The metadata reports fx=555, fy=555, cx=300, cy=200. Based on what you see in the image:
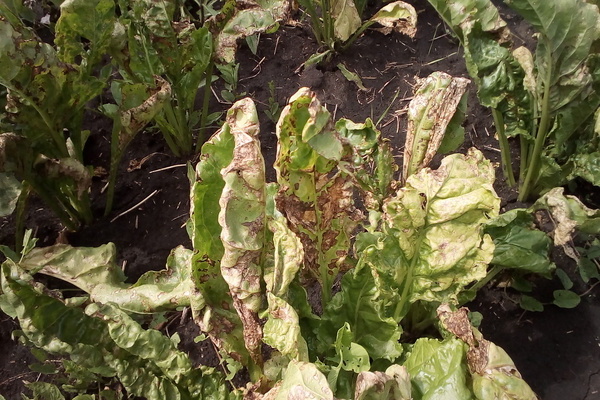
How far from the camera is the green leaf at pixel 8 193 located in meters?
1.45

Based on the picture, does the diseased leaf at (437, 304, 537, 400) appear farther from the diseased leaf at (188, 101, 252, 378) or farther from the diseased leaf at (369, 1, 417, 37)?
the diseased leaf at (369, 1, 417, 37)

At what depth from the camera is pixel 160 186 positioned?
193cm

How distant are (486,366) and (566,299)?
67 centimetres

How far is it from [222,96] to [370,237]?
3.52ft

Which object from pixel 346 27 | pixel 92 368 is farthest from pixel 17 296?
pixel 346 27

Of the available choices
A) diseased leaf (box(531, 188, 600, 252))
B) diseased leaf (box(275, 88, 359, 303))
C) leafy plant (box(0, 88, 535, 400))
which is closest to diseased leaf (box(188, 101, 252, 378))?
leafy plant (box(0, 88, 535, 400))

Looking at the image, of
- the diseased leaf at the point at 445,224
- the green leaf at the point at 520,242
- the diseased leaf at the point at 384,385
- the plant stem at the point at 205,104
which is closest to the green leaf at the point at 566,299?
the green leaf at the point at 520,242

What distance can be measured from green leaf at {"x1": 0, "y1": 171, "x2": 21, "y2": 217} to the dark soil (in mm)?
360

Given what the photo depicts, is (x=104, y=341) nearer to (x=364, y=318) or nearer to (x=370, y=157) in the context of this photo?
(x=364, y=318)

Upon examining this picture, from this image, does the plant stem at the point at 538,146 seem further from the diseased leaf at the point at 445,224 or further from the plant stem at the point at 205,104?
the plant stem at the point at 205,104

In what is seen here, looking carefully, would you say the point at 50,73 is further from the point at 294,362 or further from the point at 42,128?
the point at 294,362

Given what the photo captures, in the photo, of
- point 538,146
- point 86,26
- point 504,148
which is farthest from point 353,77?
point 86,26

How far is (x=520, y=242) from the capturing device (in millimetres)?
1373

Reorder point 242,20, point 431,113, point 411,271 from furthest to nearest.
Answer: point 242,20 < point 431,113 < point 411,271
